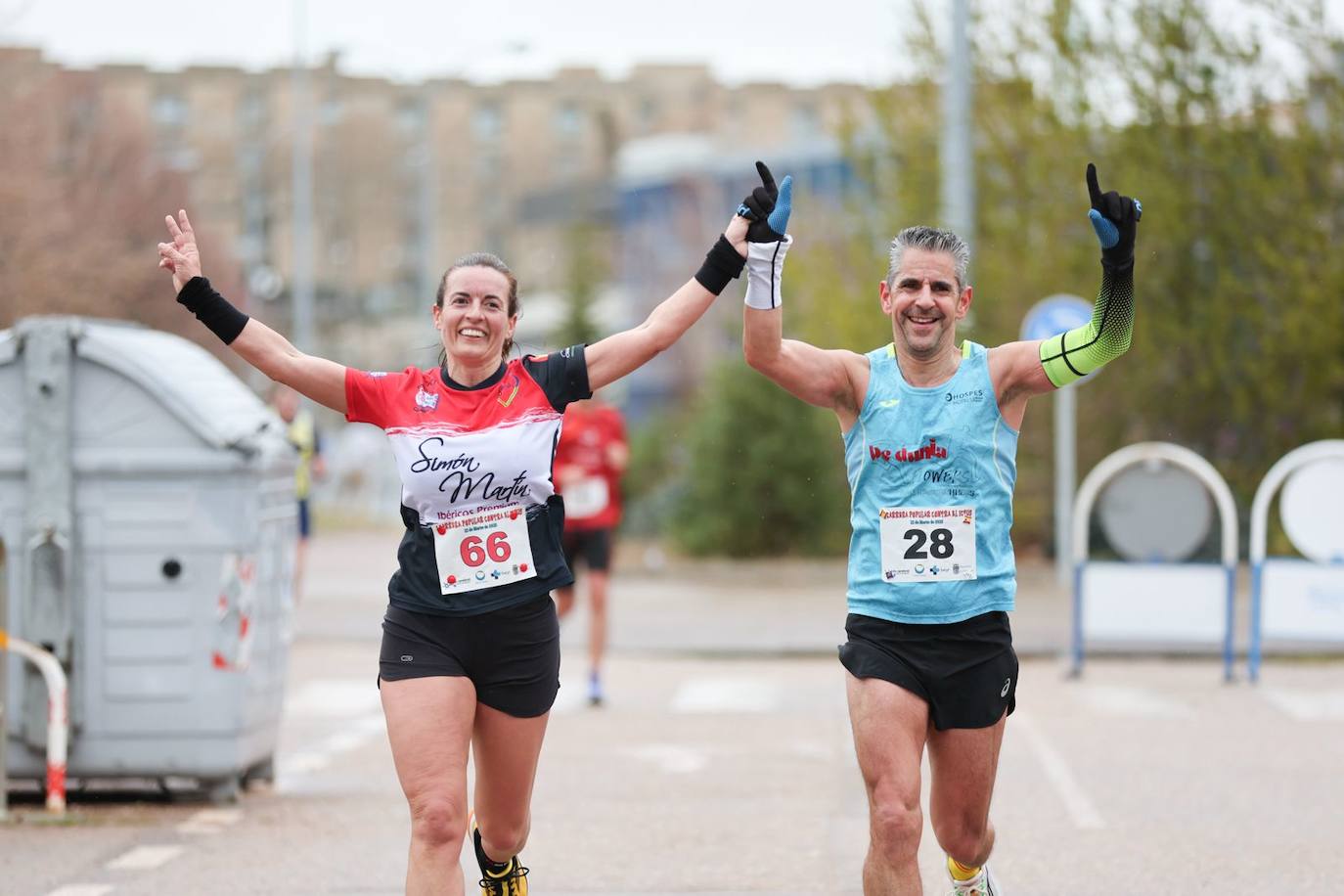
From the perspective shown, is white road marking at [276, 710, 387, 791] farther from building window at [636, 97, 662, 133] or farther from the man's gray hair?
building window at [636, 97, 662, 133]

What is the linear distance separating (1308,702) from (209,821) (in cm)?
723

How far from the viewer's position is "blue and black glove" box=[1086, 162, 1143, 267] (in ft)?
19.4

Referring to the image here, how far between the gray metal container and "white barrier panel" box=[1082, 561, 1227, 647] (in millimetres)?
7366

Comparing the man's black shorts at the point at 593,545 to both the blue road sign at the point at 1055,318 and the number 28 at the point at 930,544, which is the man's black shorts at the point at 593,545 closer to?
the blue road sign at the point at 1055,318

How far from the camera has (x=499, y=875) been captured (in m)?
6.27

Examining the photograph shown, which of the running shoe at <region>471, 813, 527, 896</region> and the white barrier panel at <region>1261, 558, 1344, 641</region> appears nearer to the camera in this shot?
the running shoe at <region>471, 813, 527, 896</region>

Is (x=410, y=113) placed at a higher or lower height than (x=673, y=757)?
higher

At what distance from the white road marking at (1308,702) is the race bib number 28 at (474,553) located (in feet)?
25.4

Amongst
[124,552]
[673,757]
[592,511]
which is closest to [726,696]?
[592,511]

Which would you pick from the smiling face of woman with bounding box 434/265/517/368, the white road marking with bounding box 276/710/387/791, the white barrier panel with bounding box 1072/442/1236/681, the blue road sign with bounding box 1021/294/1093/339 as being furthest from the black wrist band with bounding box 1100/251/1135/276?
the blue road sign with bounding box 1021/294/1093/339

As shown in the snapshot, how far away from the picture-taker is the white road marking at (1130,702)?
12703 millimetres

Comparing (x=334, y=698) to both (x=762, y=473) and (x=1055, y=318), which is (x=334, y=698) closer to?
(x=1055, y=318)

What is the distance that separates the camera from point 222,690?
8977mm

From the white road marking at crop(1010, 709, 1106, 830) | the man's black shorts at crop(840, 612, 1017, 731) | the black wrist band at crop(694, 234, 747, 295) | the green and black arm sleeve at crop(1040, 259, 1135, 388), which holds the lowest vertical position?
the white road marking at crop(1010, 709, 1106, 830)
